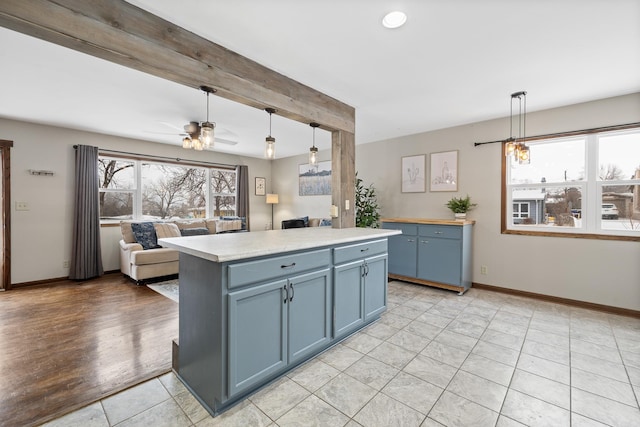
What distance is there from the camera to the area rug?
380 centimetres

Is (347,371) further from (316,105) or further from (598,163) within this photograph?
(598,163)

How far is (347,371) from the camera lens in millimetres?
2043

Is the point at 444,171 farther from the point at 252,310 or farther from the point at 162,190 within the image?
the point at 162,190

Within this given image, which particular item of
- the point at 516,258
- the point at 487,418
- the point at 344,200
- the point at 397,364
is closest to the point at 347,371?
the point at 397,364

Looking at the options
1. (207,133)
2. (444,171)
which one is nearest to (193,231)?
(207,133)

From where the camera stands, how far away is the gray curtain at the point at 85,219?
4.44 metres

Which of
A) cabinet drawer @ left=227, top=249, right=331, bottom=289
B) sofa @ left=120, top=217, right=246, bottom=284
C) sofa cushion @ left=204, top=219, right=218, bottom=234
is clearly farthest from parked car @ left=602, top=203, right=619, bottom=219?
sofa cushion @ left=204, top=219, right=218, bottom=234

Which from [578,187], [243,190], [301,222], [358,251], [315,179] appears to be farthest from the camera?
[243,190]

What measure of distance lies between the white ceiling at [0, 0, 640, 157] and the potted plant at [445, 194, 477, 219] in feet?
3.77

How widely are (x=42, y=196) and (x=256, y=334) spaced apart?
15.4 ft

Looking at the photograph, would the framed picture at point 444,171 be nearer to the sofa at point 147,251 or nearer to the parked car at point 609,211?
the parked car at point 609,211

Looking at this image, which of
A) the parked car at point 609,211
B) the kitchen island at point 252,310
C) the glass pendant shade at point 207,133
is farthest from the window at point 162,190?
the parked car at point 609,211

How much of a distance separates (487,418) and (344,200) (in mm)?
2205

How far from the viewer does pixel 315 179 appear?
21.2 ft
